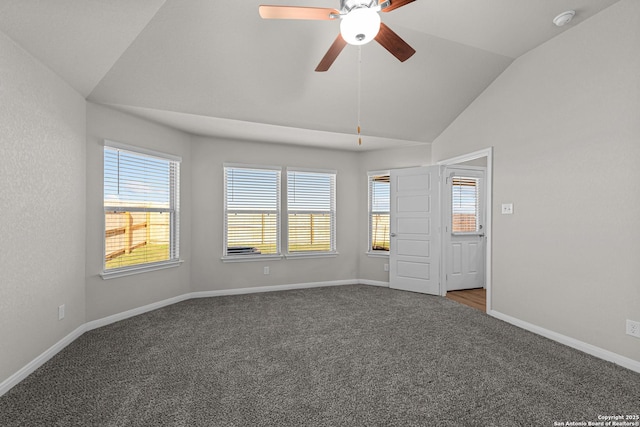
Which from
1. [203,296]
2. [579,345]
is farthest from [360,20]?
[203,296]

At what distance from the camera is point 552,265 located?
120 inches

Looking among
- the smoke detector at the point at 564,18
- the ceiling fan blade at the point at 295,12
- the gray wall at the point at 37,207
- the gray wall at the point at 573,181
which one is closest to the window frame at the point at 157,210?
the gray wall at the point at 37,207

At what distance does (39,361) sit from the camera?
8.19 feet

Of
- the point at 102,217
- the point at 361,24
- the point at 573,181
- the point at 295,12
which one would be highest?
the point at 295,12

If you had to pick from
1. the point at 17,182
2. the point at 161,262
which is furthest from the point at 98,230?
the point at 17,182

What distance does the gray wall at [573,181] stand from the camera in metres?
2.47

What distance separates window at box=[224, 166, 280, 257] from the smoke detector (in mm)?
3785

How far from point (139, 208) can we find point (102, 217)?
1.50ft

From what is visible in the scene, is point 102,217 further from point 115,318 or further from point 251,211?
point 251,211

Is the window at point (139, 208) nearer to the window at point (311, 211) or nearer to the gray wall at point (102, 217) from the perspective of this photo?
the gray wall at point (102, 217)

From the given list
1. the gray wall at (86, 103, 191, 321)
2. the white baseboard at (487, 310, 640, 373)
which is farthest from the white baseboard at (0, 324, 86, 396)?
the white baseboard at (487, 310, 640, 373)

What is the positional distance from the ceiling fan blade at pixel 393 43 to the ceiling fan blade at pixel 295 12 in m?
0.33

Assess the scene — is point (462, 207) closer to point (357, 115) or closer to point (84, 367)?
point (357, 115)

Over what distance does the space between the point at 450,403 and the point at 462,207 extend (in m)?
3.93
